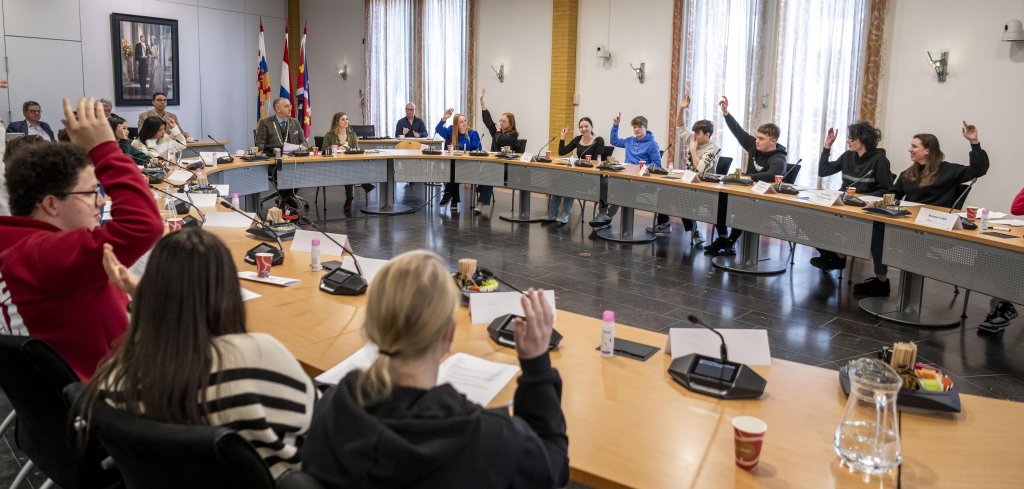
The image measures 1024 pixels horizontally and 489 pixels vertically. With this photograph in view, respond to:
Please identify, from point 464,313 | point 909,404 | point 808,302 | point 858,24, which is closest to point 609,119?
point 858,24

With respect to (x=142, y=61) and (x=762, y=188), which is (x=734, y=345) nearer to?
(x=762, y=188)

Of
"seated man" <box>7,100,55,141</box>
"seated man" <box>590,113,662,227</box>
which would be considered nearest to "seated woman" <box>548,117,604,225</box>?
"seated man" <box>590,113,662,227</box>

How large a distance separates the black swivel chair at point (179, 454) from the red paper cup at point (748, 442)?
937mm

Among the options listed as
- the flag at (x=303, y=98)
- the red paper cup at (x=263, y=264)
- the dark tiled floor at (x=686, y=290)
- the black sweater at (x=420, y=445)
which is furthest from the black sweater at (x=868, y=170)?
the flag at (x=303, y=98)

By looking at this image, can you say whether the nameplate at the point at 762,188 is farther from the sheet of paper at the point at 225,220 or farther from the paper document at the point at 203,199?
the paper document at the point at 203,199

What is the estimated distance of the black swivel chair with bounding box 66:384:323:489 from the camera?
134cm

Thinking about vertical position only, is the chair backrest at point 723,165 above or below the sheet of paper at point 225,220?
above

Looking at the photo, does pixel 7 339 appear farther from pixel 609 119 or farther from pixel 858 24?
pixel 609 119

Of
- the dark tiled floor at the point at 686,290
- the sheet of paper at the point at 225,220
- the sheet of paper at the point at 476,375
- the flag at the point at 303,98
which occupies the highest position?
the flag at the point at 303,98

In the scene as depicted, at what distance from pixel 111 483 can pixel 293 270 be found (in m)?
1.65

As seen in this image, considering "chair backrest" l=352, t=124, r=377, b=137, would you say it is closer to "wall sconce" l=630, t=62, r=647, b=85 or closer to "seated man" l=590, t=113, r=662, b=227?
"wall sconce" l=630, t=62, r=647, b=85

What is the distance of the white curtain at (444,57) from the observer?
11977 millimetres

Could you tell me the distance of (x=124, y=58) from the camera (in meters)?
11.2

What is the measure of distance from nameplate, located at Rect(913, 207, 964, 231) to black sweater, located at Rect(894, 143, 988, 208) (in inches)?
40.9
